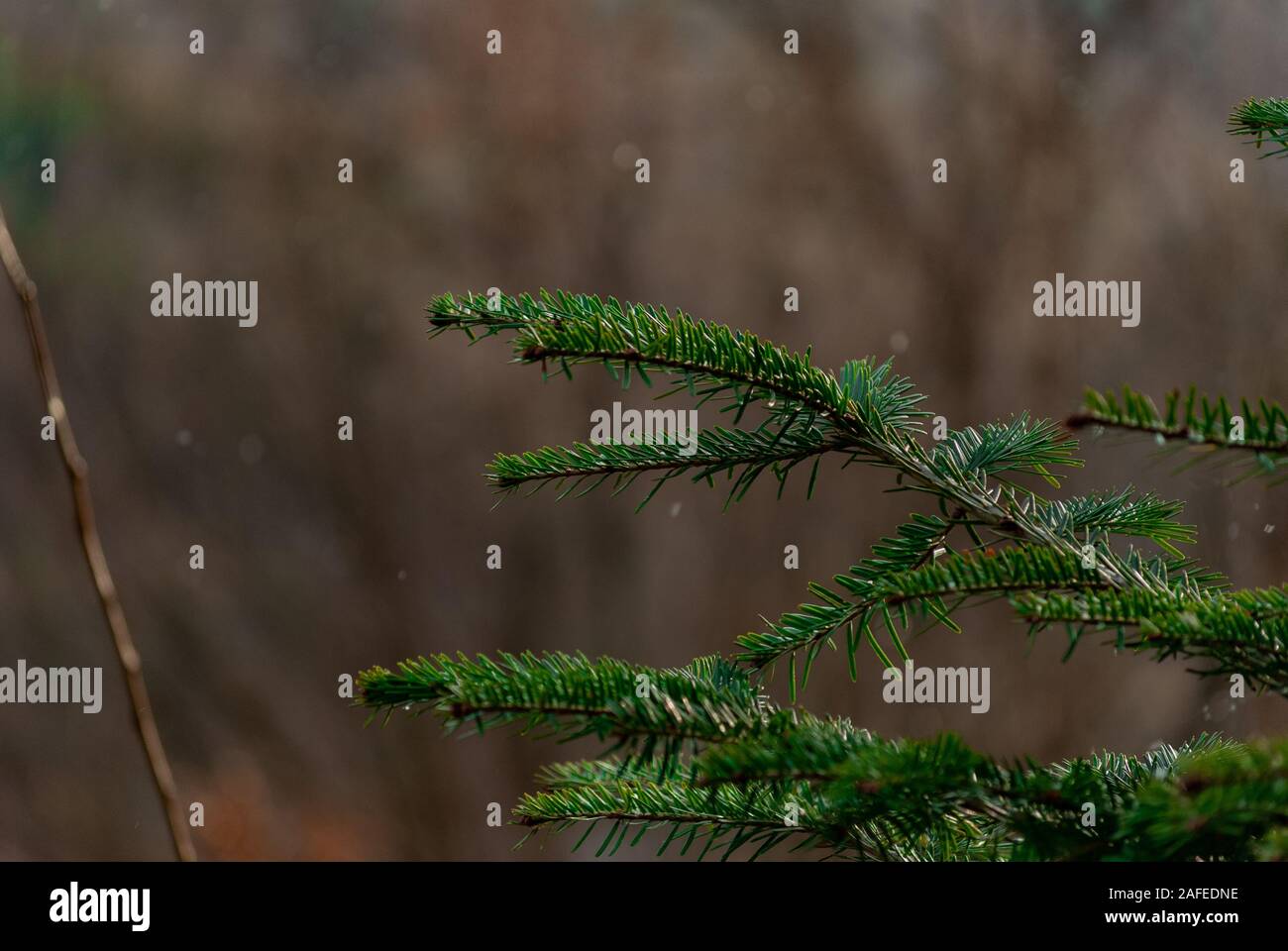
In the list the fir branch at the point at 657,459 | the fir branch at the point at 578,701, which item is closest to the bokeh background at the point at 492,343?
the fir branch at the point at 657,459

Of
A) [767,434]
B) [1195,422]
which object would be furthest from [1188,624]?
[767,434]

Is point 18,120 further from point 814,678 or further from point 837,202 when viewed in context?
point 814,678

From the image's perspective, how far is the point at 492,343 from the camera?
1840mm

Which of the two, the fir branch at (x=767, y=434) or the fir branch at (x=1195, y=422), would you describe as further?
the fir branch at (x=767, y=434)

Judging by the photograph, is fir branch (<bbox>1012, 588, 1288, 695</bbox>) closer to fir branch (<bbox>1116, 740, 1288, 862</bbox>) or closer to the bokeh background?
→ fir branch (<bbox>1116, 740, 1288, 862</bbox>)

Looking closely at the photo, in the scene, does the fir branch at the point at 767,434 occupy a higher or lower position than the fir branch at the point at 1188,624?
higher

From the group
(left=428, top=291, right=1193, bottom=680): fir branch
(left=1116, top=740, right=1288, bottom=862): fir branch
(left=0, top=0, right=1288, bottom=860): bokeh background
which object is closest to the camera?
(left=1116, top=740, right=1288, bottom=862): fir branch

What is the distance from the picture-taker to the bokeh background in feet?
5.83

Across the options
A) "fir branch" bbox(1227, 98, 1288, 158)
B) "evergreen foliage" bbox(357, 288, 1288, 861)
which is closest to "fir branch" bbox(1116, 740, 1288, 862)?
"evergreen foliage" bbox(357, 288, 1288, 861)

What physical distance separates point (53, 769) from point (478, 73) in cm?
156

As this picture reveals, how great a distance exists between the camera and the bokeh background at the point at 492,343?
5.83 ft

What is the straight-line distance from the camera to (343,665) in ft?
5.90

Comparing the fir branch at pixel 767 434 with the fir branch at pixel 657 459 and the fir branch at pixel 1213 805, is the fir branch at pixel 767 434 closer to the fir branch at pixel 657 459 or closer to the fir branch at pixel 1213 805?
the fir branch at pixel 657 459
